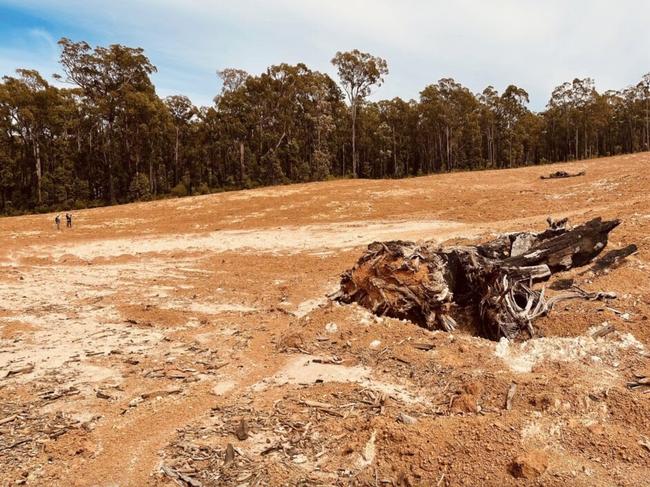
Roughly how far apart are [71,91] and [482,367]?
49971 mm

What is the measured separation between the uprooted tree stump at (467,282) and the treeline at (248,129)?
35.8 m

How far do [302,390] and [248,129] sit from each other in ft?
147

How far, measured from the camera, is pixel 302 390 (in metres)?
5.52

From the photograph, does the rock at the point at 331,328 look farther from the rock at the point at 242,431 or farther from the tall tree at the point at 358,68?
the tall tree at the point at 358,68

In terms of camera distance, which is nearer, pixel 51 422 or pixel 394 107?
pixel 51 422

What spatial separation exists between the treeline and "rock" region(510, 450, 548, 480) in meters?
39.9

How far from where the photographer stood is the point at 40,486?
390 cm

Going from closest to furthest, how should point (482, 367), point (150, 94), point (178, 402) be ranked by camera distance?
point (178, 402)
point (482, 367)
point (150, 94)

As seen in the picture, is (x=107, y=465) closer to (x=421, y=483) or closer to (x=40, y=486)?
(x=40, y=486)

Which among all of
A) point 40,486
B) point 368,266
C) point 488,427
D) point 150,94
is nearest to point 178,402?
point 40,486

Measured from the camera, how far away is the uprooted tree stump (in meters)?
7.42

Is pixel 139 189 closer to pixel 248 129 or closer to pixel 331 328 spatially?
pixel 248 129

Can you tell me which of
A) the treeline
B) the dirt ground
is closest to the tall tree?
the treeline

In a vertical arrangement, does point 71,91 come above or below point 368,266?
above
